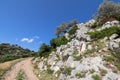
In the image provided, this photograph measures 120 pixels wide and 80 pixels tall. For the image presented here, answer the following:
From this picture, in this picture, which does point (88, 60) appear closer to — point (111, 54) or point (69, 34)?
point (111, 54)

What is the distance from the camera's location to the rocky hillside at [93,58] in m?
32.7

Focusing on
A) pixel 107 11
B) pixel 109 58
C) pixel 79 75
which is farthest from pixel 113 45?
pixel 107 11

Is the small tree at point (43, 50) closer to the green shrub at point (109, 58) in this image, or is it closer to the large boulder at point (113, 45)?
the large boulder at point (113, 45)

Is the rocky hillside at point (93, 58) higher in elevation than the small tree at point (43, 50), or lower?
lower

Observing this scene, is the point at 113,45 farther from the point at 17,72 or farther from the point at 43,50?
the point at 43,50

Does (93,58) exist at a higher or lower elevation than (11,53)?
lower

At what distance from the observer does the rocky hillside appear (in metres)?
32.7

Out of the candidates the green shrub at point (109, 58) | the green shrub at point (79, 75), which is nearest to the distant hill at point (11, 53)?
the green shrub at point (79, 75)

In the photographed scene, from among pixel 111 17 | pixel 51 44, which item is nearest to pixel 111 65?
pixel 111 17

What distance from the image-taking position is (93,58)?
36.7 m

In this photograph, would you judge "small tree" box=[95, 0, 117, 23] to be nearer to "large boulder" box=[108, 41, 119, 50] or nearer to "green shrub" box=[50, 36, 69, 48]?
"green shrub" box=[50, 36, 69, 48]

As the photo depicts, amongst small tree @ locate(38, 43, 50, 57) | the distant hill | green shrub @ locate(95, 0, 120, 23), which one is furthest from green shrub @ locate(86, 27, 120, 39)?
the distant hill


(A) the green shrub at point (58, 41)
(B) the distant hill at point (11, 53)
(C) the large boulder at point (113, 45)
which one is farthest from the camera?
(B) the distant hill at point (11, 53)

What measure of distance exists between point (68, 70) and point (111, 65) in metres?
7.44
